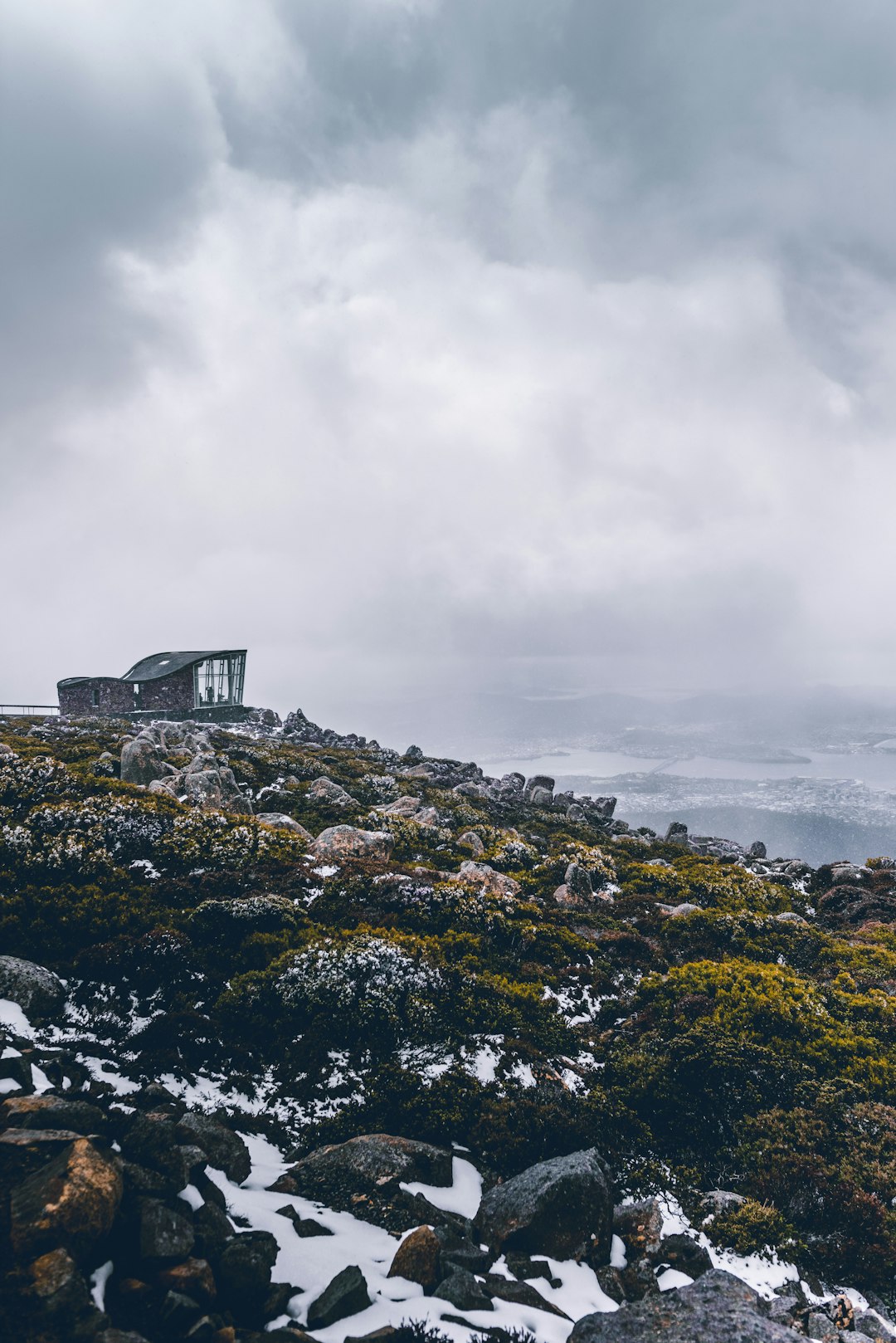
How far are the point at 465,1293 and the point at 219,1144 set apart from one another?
3.45 meters

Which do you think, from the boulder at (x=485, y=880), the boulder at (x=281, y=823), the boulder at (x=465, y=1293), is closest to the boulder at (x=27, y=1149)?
the boulder at (x=465, y=1293)

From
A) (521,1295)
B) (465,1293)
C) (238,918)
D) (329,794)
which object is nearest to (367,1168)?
(465,1293)

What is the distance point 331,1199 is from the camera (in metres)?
7.48

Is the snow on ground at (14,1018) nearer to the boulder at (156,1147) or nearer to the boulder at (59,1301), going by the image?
the boulder at (156,1147)

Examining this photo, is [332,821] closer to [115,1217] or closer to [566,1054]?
[566,1054]

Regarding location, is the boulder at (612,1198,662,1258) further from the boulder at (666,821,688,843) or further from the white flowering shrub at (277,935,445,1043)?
the boulder at (666,821,688,843)

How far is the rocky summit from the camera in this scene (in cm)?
582

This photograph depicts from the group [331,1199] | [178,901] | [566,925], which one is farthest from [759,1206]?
[178,901]

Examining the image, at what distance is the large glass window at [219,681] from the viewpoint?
6844 centimetres

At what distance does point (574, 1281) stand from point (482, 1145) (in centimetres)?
232

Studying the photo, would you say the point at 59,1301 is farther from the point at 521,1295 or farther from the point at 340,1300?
the point at 521,1295

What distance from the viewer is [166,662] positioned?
7025 centimetres

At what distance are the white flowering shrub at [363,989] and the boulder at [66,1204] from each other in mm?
5867

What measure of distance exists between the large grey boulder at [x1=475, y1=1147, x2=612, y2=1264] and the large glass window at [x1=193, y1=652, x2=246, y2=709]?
6652 centimetres
